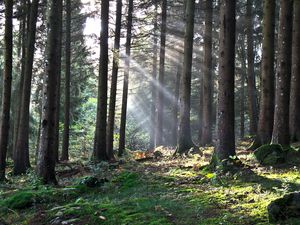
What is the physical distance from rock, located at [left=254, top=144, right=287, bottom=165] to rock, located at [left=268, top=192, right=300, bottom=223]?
17.9 feet

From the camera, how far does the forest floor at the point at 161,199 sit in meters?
6.52

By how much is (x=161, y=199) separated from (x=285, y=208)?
292cm

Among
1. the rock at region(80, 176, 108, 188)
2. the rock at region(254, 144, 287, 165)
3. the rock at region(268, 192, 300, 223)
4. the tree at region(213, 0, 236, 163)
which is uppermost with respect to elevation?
the tree at region(213, 0, 236, 163)

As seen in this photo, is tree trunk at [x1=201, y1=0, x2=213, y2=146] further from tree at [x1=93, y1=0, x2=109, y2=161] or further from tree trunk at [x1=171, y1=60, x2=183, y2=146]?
tree trunk at [x1=171, y1=60, x2=183, y2=146]

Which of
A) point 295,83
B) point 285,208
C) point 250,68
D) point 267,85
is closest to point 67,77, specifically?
point 250,68

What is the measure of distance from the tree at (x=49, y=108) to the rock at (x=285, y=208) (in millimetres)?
6425

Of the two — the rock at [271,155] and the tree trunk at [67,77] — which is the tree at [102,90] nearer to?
the tree trunk at [67,77]

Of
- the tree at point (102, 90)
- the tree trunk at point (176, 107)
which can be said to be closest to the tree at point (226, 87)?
the tree at point (102, 90)

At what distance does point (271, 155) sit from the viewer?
11281mm

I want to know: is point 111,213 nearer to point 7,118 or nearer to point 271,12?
point 7,118

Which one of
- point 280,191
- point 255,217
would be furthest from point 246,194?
point 255,217

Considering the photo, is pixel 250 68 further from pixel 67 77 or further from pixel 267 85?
pixel 67 77

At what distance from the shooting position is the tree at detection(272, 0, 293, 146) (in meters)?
12.0

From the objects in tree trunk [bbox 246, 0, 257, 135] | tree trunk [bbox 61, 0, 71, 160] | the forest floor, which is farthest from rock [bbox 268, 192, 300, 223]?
tree trunk [bbox 246, 0, 257, 135]
